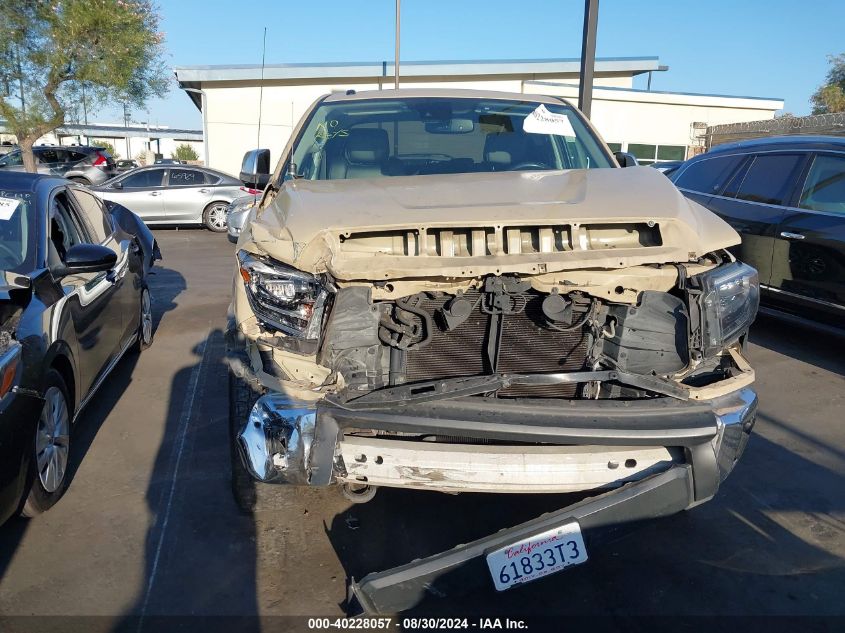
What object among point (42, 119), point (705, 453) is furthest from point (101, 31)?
point (705, 453)

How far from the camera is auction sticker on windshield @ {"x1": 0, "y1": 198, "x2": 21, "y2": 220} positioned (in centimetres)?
421

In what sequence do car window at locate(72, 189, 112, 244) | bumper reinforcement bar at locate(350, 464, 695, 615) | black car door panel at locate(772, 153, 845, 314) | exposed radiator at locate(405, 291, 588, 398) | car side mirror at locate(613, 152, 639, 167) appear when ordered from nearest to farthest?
bumper reinforcement bar at locate(350, 464, 695, 615)
exposed radiator at locate(405, 291, 588, 398)
car side mirror at locate(613, 152, 639, 167)
car window at locate(72, 189, 112, 244)
black car door panel at locate(772, 153, 845, 314)

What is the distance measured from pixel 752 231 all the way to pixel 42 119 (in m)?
18.8

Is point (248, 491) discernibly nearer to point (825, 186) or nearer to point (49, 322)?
point (49, 322)

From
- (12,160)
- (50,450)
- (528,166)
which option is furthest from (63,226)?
(12,160)

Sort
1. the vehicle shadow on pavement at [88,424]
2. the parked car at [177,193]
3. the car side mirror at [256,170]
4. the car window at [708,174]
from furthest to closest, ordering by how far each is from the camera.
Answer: the parked car at [177,193] < the car window at [708,174] < the car side mirror at [256,170] < the vehicle shadow on pavement at [88,424]

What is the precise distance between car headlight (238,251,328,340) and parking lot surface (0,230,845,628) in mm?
1096

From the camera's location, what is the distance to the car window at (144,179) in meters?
14.9

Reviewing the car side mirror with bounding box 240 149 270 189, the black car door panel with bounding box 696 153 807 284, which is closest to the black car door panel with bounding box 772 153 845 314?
the black car door panel with bounding box 696 153 807 284

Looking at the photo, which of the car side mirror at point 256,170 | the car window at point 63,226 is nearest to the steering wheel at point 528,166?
the car side mirror at point 256,170

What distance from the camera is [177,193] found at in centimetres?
1502

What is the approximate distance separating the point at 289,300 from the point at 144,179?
13438mm

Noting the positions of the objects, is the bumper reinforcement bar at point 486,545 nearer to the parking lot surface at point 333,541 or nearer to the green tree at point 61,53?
the parking lot surface at point 333,541

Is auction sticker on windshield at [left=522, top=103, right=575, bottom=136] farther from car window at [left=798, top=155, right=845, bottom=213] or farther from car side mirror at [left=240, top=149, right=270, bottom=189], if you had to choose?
car window at [left=798, top=155, right=845, bottom=213]
